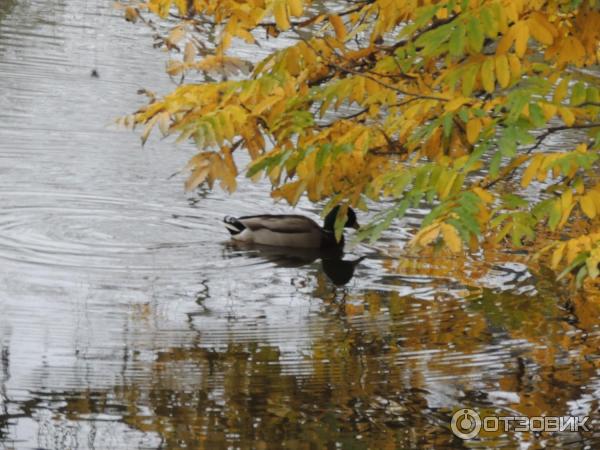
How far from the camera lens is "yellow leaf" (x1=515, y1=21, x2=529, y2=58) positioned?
5301mm

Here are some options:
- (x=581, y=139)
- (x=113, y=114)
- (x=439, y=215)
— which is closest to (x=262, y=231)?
(x=113, y=114)

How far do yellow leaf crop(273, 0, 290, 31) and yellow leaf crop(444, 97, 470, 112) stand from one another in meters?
0.84

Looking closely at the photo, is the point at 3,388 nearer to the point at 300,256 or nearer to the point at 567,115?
the point at 567,115

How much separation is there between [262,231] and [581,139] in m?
4.87

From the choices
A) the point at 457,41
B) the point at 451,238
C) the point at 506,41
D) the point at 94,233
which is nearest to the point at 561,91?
the point at 506,41

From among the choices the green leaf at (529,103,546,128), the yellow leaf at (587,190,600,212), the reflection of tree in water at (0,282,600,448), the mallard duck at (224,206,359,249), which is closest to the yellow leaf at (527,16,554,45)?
the green leaf at (529,103,546,128)

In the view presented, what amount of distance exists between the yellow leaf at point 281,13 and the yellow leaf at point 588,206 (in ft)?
5.14

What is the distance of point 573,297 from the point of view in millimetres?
9305

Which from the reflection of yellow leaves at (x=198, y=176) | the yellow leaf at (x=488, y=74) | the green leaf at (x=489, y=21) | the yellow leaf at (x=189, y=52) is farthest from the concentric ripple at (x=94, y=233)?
the green leaf at (x=489, y=21)

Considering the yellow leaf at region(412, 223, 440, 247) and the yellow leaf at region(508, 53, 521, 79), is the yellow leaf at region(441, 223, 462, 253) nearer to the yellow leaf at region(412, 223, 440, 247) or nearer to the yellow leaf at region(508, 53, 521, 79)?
the yellow leaf at region(412, 223, 440, 247)

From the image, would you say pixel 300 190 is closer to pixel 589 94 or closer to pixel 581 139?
pixel 589 94

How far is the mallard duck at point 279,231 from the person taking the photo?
11055mm

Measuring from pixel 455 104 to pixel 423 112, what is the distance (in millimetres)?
720

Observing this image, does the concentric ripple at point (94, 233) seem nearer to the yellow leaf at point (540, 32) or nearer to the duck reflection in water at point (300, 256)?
the duck reflection in water at point (300, 256)
